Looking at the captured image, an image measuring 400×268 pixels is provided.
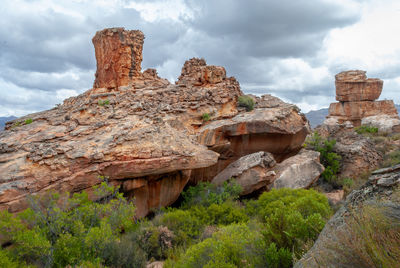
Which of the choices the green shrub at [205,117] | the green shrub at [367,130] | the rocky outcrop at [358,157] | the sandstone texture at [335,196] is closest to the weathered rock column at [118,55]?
the green shrub at [205,117]

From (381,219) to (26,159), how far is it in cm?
1047

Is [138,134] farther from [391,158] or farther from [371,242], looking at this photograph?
[391,158]

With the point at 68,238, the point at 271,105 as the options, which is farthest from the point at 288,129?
the point at 68,238

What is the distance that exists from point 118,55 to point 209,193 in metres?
9.70

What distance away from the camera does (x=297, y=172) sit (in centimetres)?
1474

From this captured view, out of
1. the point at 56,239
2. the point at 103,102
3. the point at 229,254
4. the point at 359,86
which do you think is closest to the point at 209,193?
the point at 103,102

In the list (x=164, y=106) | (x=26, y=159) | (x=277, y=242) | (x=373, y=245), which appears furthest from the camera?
(x=164, y=106)

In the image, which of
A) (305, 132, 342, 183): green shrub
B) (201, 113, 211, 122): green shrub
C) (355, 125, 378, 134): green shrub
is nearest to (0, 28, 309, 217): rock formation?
(201, 113, 211, 122): green shrub

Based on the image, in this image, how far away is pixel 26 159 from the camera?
9328mm

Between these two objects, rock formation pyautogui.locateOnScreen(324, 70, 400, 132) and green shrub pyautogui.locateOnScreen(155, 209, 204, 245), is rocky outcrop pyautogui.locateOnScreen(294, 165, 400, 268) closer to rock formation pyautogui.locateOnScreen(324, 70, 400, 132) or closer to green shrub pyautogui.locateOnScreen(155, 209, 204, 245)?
green shrub pyautogui.locateOnScreen(155, 209, 204, 245)

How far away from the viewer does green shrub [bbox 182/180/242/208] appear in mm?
12695

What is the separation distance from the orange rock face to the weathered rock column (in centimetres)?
3306

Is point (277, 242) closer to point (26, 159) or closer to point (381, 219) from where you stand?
point (381, 219)

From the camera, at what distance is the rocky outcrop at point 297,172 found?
14.2 m
